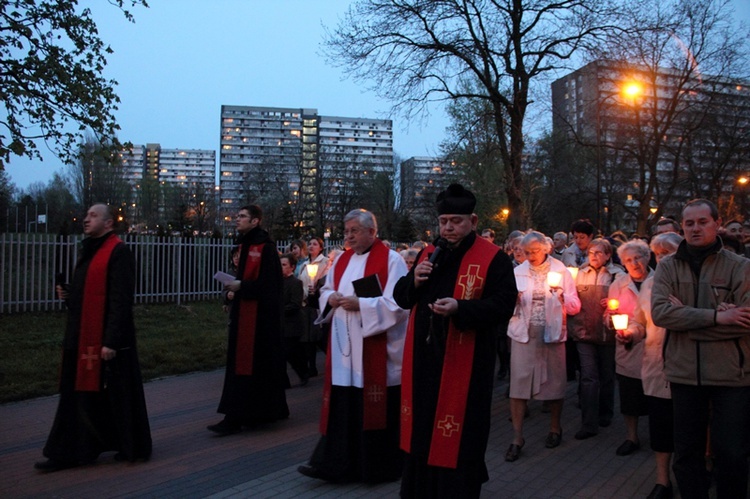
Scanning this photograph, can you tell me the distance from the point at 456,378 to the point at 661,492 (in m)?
2.24

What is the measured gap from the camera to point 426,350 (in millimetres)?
3910

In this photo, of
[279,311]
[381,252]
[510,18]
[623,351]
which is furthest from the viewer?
[510,18]

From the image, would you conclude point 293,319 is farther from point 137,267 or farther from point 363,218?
point 137,267

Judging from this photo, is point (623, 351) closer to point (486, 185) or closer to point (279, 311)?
point (279, 311)

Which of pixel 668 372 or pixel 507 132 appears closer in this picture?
pixel 668 372

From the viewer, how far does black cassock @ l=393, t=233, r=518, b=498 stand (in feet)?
12.2

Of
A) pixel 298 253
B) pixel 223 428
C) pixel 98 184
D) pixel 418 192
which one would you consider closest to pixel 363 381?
pixel 223 428

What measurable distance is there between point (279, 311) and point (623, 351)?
141 inches

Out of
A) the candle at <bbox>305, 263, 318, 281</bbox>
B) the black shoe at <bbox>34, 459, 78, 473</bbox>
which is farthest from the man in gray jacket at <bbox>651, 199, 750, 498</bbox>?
the candle at <bbox>305, 263, 318, 281</bbox>

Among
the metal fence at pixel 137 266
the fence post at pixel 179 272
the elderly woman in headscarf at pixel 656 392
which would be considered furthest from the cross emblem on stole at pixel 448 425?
the fence post at pixel 179 272

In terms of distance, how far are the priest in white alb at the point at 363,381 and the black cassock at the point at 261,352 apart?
62.5 inches

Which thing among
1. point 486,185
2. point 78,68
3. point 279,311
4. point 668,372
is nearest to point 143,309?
point 78,68

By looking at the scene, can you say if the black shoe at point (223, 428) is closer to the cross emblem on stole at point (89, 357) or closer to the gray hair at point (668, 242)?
the cross emblem on stole at point (89, 357)

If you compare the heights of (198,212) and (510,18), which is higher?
(510,18)
